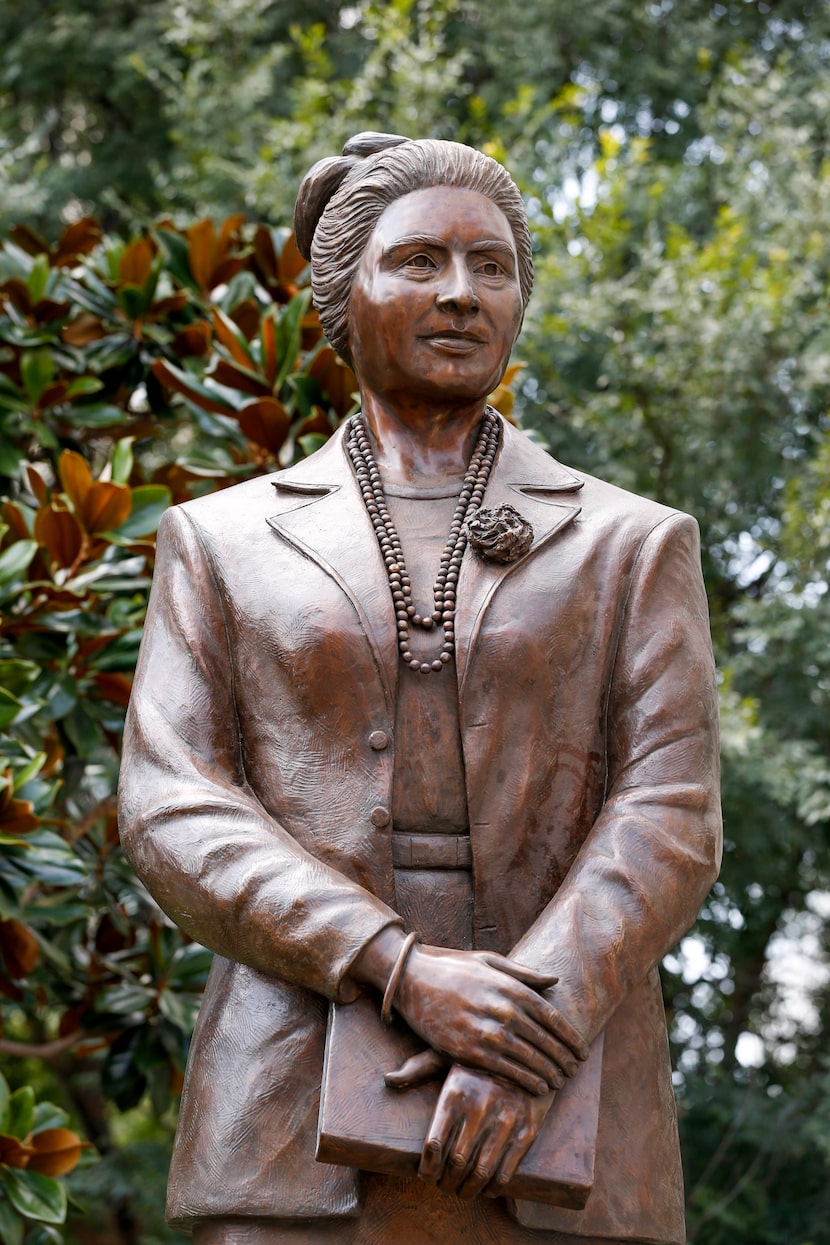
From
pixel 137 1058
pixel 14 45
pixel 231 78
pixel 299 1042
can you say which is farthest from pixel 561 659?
pixel 14 45

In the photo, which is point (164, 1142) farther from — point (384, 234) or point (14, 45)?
point (384, 234)

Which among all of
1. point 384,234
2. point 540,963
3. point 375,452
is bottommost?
point 540,963

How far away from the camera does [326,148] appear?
7.81 metres

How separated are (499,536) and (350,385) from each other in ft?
7.06

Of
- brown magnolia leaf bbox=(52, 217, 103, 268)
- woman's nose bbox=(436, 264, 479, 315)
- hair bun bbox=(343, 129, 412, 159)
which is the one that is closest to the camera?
woman's nose bbox=(436, 264, 479, 315)

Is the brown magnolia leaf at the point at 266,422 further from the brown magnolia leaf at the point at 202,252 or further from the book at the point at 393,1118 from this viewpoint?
the book at the point at 393,1118

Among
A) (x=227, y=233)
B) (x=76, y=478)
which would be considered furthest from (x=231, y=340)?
(x=227, y=233)

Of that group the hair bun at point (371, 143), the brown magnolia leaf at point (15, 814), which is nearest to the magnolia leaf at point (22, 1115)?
the brown magnolia leaf at point (15, 814)

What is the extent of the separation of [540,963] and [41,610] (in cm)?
250

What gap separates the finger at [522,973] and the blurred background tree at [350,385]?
82.0 inches

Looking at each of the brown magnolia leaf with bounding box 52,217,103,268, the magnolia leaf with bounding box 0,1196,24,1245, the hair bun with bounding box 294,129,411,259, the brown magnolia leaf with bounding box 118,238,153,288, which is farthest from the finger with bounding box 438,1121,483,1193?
the brown magnolia leaf with bounding box 52,217,103,268

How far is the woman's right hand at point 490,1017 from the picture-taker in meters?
2.80

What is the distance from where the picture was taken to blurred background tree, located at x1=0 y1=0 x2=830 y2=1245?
524 centimetres

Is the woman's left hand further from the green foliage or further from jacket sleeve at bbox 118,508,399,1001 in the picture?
the green foliage
